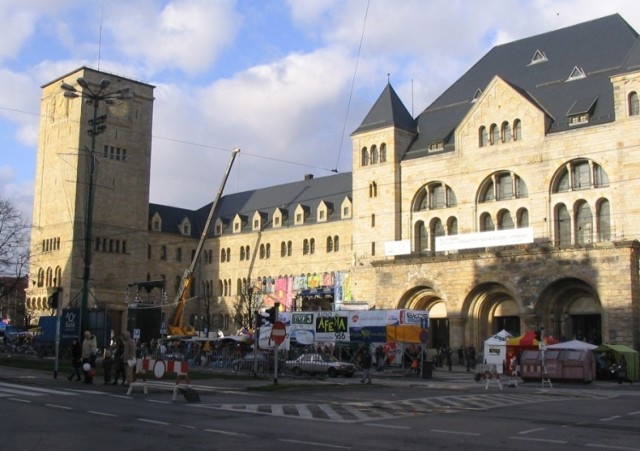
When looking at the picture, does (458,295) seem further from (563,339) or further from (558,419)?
(558,419)

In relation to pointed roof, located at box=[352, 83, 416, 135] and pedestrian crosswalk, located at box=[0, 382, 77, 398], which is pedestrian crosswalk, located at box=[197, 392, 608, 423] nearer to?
pedestrian crosswalk, located at box=[0, 382, 77, 398]

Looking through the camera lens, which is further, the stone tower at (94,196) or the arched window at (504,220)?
the stone tower at (94,196)

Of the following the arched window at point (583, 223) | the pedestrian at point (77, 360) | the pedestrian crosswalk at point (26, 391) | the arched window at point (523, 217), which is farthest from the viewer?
the arched window at point (523, 217)

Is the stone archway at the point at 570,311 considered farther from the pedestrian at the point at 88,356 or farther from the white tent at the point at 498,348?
the pedestrian at the point at 88,356

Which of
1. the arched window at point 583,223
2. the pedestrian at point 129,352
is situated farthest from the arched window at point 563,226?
the pedestrian at point 129,352

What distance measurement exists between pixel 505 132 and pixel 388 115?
11353mm

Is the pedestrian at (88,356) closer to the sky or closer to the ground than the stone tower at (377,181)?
closer to the ground

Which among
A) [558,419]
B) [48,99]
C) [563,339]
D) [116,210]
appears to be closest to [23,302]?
[116,210]

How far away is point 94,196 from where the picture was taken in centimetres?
8125

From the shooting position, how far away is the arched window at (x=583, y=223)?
51.7 meters

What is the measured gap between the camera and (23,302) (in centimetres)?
9025

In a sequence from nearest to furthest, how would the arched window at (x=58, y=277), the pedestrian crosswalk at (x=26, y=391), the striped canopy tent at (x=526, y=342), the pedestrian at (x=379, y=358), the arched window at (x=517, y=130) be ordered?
the pedestrian crosswalk at (x=26, y=391) < the striped canopy tent at (x=526, y=342) < the pedestrian at (x=379, y=358) < the arched window at (x=517, y=130) < the arched window at (x=58, y=277)

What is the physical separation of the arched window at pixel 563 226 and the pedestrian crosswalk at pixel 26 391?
1520 inches

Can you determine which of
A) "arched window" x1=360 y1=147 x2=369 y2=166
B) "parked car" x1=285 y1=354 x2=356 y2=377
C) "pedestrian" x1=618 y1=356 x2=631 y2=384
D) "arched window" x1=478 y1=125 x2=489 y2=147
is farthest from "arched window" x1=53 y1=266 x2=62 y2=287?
"pedestrian" x1=618 y1=356 x2=631 y2=384
